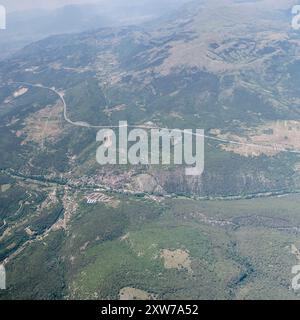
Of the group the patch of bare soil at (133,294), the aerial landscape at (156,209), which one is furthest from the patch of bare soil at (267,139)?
the patch of bare soil at (133,294)

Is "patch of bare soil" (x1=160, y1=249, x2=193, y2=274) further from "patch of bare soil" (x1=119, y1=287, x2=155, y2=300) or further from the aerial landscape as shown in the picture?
"patch of bare soil" (x1=119, y1=287, x2=155, y2=300)

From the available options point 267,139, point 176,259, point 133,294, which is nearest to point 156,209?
point 176,259

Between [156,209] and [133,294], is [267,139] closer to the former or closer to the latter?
[156,209]

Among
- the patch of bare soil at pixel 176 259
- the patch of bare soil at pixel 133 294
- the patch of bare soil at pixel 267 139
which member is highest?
the patch of bare soil at pixel 133 294

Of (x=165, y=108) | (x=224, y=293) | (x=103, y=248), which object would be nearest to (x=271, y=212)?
(x=224, y=293)

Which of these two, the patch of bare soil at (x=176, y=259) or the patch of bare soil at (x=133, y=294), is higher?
the patch of bare soil at (x=133, y=294)

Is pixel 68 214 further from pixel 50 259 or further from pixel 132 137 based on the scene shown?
pixel 132 137

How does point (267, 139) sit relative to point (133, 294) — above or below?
below

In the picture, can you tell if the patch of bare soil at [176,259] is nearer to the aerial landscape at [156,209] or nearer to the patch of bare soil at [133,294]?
the aerial landscape at [156,209]

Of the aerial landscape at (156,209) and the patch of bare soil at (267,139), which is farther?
the patch of bare soil at (267,139)

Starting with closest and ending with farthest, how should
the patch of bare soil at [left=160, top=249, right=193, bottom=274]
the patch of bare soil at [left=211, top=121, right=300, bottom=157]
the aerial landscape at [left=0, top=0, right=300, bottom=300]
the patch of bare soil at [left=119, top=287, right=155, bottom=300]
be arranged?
the patch of bare soil at [left=119, top=287, right=155, bottom=300] < the aerial landscape at [left=0, top=0, right=300, bottom=300] < the patch of bare soil at [left=160, top=249, right=193, bottom=274] < the patch of bare soil at [left=211, top=121, right=300, bottom=157]

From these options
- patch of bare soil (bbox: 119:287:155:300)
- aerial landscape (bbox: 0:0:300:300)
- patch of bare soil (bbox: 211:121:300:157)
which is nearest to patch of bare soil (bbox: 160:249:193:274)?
aerial landscape (bbox: 0:0:300:300)

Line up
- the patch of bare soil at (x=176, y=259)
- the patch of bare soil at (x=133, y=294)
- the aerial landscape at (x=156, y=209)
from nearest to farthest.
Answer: the patch of bare soil at (x=133, y=294), the aerial landscape at (x=156, y=209), the patch of bare soil at (x=176, y=259)
